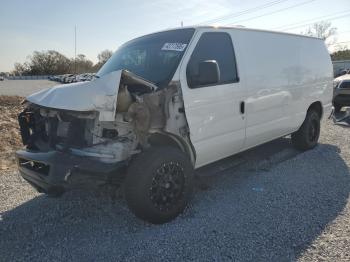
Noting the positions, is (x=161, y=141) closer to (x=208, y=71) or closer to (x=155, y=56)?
(x=208, y=71)

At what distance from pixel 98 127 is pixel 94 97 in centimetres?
35

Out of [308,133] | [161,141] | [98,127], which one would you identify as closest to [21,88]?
[308,133]

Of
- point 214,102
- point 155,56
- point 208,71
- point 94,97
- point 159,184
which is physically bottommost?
point 159,184

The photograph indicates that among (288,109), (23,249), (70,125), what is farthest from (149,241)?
(288,109)

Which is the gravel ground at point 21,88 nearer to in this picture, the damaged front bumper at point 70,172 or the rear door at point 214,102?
the rear door at point 214,102

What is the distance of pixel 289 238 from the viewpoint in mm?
3307

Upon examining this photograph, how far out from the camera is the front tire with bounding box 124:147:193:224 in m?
3.43

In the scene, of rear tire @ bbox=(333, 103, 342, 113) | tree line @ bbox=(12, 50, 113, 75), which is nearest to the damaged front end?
rear tire @ bbox=(333, 103, 342, 113)

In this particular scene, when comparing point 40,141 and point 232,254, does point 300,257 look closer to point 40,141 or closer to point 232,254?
point 232,254

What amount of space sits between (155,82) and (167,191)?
1.21 m

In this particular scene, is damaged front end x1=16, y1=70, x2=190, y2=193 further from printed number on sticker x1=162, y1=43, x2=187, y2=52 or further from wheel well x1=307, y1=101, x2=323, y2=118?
wheel well x1=307, y1=101, x2=323, y2=118

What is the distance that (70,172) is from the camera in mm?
3268

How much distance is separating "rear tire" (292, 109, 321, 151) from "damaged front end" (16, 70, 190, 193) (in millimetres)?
3311

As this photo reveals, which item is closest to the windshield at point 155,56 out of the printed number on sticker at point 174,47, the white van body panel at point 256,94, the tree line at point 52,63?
the printed number on sticker at point 174,47
